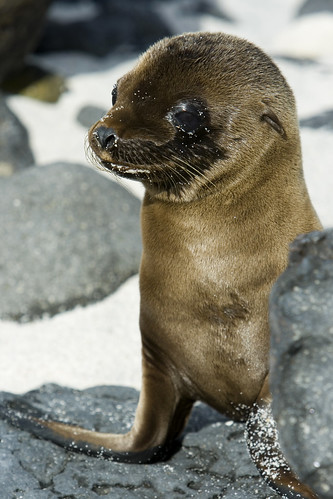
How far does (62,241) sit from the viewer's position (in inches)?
260

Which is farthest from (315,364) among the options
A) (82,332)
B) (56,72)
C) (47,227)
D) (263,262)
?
(56,72)

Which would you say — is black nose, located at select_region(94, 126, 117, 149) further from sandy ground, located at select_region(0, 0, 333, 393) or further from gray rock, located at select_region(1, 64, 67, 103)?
gray rock, located at select_region(1, 64, 67, 103)

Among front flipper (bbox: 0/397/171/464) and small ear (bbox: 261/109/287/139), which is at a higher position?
small ear (bbox: 261/109/287/139)

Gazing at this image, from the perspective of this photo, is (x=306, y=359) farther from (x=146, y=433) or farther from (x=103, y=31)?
(x=103, y=31)

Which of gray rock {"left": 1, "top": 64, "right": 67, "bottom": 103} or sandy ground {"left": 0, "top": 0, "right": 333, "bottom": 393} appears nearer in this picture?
sandy ground {"left": 0, "top": 0, "right": 333, "bottom": 393}

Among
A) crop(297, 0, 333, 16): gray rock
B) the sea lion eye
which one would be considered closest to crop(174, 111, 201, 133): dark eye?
the sea lion eye

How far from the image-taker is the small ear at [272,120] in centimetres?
332

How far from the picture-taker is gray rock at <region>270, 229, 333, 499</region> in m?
2.26

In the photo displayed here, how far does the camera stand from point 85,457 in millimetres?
3766

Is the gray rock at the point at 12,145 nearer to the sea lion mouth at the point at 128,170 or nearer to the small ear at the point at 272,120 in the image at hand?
the sea lion mouth at the point at 128,170

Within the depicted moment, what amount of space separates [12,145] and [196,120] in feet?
21.0

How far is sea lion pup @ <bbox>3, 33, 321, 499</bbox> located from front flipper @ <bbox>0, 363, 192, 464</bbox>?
0.62ft

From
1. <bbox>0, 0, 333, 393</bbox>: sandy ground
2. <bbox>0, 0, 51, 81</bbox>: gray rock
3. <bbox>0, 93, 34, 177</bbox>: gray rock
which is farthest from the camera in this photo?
<bbox>0, 0, 51, 81</bbox>: gray rock

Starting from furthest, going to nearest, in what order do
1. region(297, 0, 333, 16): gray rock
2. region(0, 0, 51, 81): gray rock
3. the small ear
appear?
region(297, 0, 333, 16): gray rock → region(0, 0, 51, 81): gray rock → the small ear
